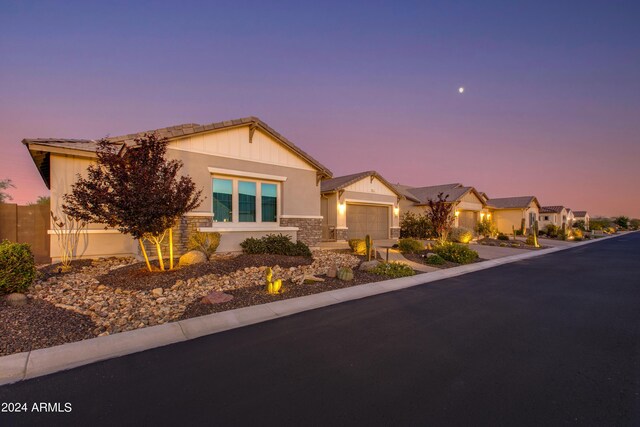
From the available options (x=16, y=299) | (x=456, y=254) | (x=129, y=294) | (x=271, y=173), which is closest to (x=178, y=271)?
(x=129, y=294)

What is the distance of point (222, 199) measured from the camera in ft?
39.5

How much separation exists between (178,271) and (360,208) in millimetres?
15026

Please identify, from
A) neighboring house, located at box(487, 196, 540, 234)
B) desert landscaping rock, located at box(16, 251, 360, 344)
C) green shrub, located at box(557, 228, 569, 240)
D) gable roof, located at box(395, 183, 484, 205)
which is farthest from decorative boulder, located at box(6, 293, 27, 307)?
green shrub, located at box(557, 228, 569, 240)

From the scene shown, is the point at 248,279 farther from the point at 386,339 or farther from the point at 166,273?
the point at 386,339

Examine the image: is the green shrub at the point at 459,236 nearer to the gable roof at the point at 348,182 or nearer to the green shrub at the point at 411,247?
the gable roof at the point at 348,182

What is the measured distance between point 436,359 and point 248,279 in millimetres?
5667

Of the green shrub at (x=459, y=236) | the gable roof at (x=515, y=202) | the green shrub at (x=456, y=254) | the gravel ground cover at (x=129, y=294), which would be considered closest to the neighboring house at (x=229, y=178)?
the gravel ground cover at (x=129, y=294)

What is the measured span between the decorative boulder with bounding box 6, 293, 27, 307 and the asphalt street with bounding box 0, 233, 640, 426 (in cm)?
340

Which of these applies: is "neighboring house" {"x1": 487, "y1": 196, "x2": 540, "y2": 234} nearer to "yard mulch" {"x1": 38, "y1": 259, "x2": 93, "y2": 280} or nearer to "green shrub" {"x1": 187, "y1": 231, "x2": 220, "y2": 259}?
"green shrub" {"x1": 187, "y1": 231, "x2": 220, "y2": 259}

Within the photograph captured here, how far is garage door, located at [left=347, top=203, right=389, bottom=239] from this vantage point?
21.0 meters

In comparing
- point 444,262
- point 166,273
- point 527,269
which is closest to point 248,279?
point 166,273

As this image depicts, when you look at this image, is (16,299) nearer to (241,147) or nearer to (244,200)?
(244,200)

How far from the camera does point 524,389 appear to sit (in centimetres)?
333

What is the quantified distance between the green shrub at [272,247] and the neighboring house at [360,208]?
26.5 feet
